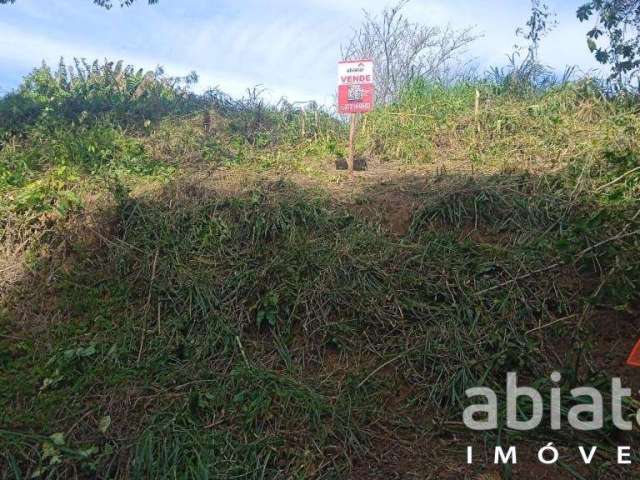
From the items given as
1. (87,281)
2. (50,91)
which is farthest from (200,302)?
(50,91)

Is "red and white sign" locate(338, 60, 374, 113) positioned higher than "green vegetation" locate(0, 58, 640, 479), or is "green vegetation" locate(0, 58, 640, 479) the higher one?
"red and white sign" locate(338, 60, 374, 113)

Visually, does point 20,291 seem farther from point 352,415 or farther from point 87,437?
point 352,415

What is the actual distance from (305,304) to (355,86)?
2.59m

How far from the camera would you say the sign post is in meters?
5.26

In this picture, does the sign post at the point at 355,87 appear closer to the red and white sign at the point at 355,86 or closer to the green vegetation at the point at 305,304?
the red and white sign at the point at 355,86

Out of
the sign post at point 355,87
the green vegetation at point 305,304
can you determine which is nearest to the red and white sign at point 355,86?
the sign post at point 355,87

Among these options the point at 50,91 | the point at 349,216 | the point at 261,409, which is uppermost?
the point at 50,91

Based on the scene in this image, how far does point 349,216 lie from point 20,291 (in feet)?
8.43

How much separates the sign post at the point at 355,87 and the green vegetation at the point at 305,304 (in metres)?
0.68

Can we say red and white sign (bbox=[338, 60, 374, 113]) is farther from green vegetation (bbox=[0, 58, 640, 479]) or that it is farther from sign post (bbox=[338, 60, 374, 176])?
green vegetation (bbox=[0, 58, 640, 479])

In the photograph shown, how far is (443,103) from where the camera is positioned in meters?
6.58

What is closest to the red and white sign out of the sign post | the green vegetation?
the sign post

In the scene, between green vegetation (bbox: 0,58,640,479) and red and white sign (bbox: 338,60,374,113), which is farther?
red and white sign (bbox: 338,60,374,113)

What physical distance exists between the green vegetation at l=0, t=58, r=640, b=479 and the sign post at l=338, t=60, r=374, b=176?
0.68 meters
